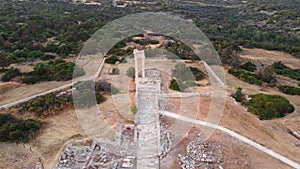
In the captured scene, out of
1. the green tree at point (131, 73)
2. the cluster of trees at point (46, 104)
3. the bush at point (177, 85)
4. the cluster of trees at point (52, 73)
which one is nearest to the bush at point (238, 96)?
the bush at point (177, 85)

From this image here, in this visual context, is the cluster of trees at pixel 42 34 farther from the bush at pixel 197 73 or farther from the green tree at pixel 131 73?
the bush at pixel 197 73

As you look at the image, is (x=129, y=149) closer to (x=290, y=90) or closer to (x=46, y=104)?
(x=46, y=104)

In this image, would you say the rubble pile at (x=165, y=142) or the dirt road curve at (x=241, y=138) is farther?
the rubble pile at (x=165, y=142)

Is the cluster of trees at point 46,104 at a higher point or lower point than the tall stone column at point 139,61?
lower

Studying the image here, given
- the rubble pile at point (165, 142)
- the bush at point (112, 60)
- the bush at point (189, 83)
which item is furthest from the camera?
the bush at point (112, 60)

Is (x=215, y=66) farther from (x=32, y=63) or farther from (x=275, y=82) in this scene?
(x=32, y=63)

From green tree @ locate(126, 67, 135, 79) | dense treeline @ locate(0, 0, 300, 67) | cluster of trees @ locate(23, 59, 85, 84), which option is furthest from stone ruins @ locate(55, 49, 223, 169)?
dense treeline @ locate(0, 0, 300, 67)

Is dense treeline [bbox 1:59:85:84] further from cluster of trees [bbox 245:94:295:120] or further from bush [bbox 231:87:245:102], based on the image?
cluster of trees [bbox 245:94:295:120]

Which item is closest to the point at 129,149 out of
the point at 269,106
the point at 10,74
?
the point at 269,106
